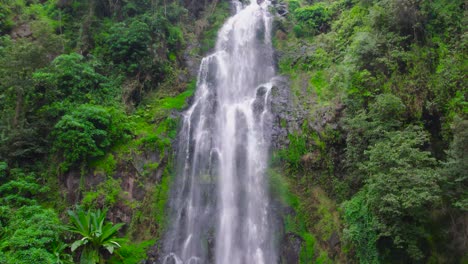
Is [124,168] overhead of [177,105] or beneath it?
beneath

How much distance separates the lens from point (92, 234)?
13.1m

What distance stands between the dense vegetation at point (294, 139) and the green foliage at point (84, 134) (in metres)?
0.07

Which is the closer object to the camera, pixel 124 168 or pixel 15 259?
pixel 15 259

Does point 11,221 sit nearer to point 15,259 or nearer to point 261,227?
point 15,259

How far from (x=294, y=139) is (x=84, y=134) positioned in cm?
1018

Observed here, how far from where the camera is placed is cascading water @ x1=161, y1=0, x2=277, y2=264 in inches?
567

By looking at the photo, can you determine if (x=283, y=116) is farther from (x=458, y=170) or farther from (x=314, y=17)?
(x=314, y=17)

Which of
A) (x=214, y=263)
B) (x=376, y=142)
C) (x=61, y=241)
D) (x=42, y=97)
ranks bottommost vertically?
(x=214, y=263)

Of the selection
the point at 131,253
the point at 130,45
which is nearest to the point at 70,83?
the point at 130,45

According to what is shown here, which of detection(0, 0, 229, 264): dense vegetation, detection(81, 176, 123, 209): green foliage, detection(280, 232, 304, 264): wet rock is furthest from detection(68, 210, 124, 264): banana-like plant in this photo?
detection(280, 232, 304, 264): wet rock

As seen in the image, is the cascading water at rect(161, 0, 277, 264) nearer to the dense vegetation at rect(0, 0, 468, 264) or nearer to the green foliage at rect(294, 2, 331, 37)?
the dense vegetation at rect(0, 0, 468, 264)

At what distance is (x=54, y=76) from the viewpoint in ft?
56.0

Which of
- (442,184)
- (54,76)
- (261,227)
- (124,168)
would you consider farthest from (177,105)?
(442,184)

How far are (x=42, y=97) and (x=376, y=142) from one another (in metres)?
16.2
